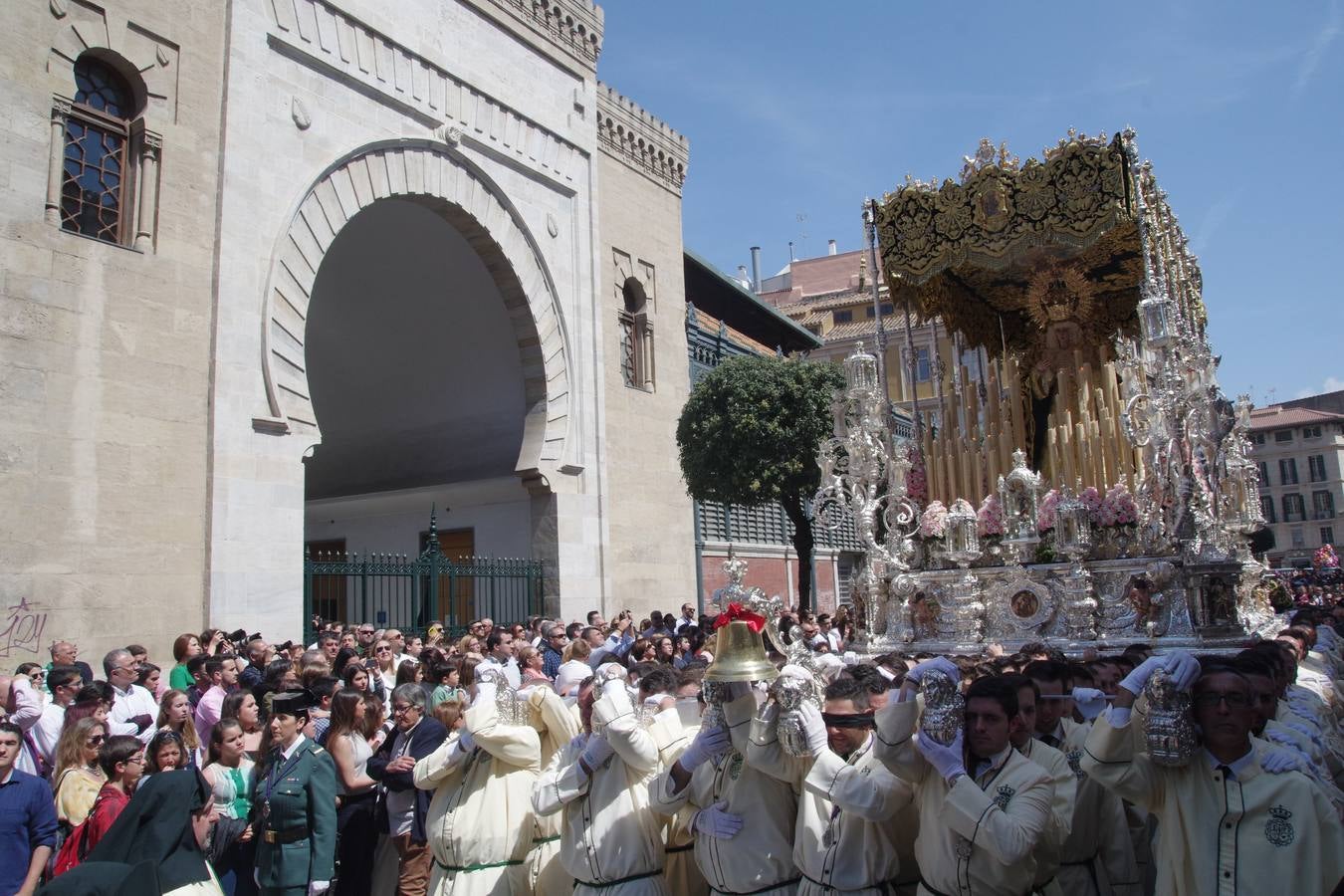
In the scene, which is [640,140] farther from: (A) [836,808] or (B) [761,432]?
(A) [836,808]

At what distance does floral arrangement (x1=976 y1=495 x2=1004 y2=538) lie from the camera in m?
11.6

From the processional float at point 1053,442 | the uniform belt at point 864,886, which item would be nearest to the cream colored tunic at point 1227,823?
the uniform belt at point 864,886

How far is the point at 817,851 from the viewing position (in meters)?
3.95

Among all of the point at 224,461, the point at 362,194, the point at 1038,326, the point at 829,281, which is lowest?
the point at 224,461

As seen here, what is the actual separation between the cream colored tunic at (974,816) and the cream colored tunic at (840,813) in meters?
0.14

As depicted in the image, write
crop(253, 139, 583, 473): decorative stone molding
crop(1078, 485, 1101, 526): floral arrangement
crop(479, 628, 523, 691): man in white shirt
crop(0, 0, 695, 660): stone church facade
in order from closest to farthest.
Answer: crop(479, 628, 523, 691): man in white shirt < crop(0, 0, 695, 660): stone church facade < crop(1078, 485, 1101, 526): floral arrangement < crop(253, 139, 583, 473): decorative stone molding

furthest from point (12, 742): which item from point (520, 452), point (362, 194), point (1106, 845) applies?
point (520, 452)

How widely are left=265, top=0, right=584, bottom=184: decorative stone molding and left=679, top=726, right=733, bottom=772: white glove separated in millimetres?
12949

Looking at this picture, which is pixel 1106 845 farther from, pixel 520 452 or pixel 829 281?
pixel 829 281

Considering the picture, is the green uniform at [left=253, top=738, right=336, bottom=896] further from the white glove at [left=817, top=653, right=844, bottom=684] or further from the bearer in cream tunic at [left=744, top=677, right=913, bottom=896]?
the white glove at [left=817, top=653, right=844, bottom=684]

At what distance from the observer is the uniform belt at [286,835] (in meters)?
5.08

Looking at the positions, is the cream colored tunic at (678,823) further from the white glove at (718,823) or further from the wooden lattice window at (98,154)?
the wooden lattice window at (98,154)

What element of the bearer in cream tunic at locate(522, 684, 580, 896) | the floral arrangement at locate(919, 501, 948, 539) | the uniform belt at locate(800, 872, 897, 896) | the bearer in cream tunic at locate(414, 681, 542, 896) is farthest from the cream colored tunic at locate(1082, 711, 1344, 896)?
the floral arrangement at locate(919, 501, 948, 539)

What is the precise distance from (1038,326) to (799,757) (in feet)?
40.8
